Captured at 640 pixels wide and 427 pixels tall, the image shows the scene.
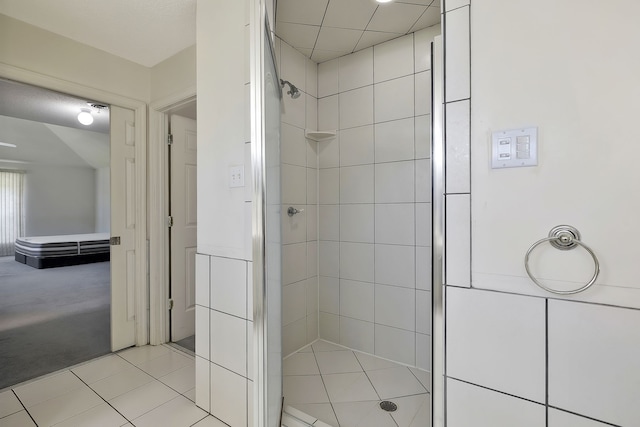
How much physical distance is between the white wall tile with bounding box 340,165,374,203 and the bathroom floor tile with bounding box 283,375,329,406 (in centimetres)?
129

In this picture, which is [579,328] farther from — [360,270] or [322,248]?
[322,248]

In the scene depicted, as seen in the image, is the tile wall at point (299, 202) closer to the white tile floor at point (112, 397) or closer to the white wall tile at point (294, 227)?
the white wall tile at point (294, 227)

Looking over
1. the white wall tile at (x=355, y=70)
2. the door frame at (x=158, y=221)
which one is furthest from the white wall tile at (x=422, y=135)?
the door frame at (x=158, y=221)

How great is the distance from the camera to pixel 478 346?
79 centimetres

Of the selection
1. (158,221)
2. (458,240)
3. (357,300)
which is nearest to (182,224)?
(158,221)

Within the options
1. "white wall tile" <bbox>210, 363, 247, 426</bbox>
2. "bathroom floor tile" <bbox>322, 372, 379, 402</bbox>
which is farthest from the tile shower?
"white wall tile" <bbox>210, 363, 247, 426</bbox>

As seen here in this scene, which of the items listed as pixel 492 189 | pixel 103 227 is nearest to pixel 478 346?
pixel 492 189

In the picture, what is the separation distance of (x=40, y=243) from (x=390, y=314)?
7052 millimetres

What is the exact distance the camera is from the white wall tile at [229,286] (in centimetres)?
134

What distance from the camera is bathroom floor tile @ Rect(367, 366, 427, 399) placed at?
1.68 meters

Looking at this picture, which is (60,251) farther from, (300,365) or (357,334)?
(357,334)

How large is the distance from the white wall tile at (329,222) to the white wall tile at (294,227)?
0.18 meters

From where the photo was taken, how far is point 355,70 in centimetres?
220

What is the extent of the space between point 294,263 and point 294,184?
605 millimetres
